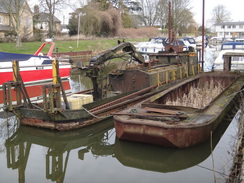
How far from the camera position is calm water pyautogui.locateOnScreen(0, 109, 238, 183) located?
6879 mm

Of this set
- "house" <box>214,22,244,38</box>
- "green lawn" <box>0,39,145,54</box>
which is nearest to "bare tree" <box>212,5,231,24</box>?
"house" <box>214,22,244,38</box>

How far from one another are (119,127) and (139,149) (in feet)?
2.64

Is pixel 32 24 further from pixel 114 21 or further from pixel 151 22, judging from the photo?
pixel 151 22

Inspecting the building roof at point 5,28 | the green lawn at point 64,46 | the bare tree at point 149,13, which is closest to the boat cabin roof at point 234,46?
the green lawn at point 64,46

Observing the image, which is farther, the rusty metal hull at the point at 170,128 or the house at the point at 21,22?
the house at the point at 21,22

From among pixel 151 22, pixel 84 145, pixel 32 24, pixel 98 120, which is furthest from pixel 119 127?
pixel 151 22

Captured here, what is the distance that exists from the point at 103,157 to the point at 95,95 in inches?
147

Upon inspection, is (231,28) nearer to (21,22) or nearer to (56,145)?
(21,22)

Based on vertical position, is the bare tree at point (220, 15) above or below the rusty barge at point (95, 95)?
above

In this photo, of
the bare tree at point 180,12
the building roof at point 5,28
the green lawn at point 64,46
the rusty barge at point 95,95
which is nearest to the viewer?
the rusty barge at point 95,95

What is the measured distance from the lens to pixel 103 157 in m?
8.09

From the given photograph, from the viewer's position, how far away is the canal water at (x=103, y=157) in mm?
6867

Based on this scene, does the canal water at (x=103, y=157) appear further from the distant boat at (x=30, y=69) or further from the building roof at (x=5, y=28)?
the building roof at (x=5, y=28)

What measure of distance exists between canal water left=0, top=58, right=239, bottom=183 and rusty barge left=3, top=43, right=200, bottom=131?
46 cm
